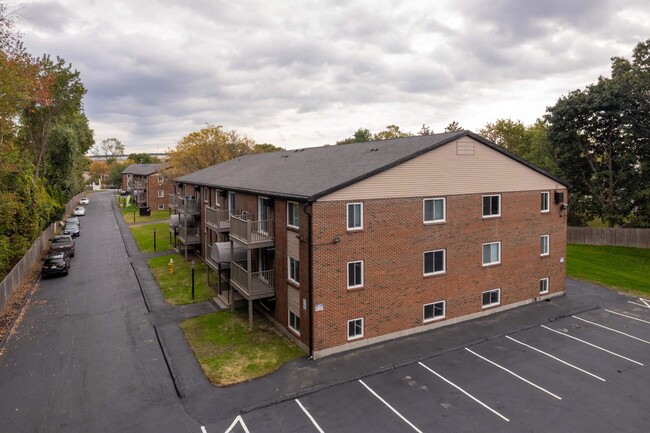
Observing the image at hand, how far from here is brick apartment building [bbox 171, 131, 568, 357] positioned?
53.6 ft

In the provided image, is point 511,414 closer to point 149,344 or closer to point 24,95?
point 149,344

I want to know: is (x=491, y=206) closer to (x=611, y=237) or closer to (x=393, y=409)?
(x=393, y=409)

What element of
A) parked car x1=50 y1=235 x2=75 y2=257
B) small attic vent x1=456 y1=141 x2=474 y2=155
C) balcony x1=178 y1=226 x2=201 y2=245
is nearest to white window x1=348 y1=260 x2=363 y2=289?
small attic vent x1=456 y1=141 x2=474 y2=155

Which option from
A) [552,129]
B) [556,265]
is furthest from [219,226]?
[552,129]

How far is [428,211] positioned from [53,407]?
1628 centimetres

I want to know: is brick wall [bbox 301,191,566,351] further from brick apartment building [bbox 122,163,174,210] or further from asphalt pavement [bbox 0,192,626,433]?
brick apartment building [bbox 122,163,174,210]

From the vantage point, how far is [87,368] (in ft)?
50.5

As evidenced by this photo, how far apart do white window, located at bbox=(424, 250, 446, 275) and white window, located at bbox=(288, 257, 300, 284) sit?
243 inches

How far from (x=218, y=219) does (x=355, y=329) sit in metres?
10.9

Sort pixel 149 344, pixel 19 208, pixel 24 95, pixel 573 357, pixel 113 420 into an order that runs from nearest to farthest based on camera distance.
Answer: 1. pixel 113 420
2. pixel 573 357
3. pixel 149 344
4. pixel 24 95
5. pixel 19 208

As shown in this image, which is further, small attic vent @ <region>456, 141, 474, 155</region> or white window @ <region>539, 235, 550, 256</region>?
white window @ <region>539, 235, 550, 256</region>

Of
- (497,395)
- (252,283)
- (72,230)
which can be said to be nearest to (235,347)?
(252,283)

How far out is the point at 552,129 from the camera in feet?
137

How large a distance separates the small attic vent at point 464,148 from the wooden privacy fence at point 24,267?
83.7 ft
